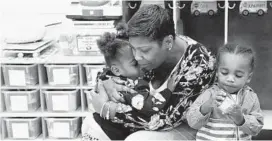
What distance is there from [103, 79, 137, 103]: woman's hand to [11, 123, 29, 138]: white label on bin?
0.92m

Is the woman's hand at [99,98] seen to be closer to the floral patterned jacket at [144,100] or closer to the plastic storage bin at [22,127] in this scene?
the floral patterned jacket at [144,100]

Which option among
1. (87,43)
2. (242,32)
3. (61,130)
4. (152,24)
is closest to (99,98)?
(152,24)

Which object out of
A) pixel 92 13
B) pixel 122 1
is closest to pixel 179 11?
pixel 122 1

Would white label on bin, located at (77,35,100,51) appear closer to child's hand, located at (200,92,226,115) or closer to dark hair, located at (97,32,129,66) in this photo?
dark hair, located at (97,32,129,66)

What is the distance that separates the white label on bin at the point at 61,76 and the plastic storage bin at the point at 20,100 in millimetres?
158

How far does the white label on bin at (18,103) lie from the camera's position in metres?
2.56

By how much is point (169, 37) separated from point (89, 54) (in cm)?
93

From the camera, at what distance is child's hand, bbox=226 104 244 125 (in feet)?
4.88

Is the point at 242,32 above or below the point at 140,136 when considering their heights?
above

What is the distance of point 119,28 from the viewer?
195cm

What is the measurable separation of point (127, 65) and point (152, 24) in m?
0.28

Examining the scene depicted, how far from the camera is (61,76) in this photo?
2.52m

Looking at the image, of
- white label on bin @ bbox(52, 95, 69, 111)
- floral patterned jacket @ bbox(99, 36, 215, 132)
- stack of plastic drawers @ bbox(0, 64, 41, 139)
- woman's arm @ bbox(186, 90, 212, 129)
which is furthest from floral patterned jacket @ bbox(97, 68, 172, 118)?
stack of plastic drawers @ bbox(0, 64, 41, 139)

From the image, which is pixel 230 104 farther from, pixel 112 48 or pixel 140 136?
pixel 112 48
